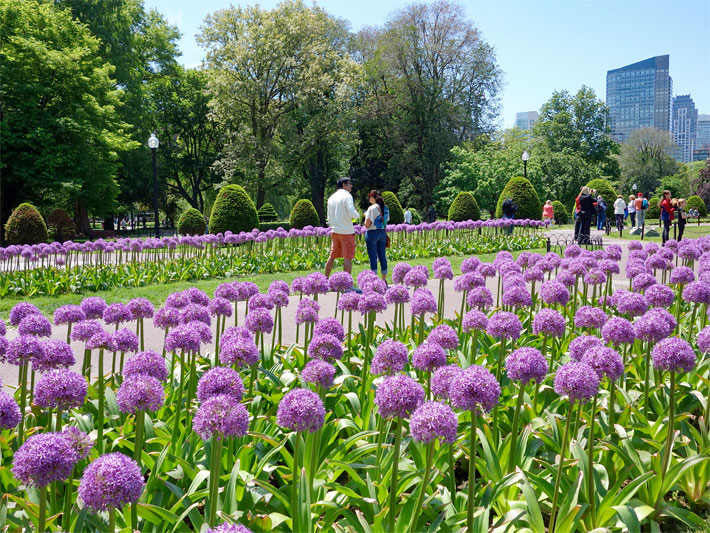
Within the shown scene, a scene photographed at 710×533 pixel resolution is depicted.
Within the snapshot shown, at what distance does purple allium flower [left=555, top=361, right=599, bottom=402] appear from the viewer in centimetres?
248

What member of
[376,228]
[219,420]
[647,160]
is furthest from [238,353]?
[647,160]

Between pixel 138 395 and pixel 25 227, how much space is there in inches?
865

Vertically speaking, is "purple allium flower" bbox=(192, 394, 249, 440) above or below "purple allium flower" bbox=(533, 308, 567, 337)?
below

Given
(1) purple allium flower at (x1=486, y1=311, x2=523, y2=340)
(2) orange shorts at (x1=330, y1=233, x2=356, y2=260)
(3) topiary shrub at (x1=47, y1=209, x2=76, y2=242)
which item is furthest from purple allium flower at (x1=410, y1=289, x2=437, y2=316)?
(3) topiary shrub at (x1=47, y1=209, x2=76, y2=242)

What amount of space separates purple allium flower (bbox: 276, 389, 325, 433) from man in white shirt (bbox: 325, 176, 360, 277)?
723cm

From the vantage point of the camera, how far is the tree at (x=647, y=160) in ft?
251

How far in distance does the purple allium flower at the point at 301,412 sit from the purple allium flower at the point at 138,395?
59 cm

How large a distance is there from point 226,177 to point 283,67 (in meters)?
8.11

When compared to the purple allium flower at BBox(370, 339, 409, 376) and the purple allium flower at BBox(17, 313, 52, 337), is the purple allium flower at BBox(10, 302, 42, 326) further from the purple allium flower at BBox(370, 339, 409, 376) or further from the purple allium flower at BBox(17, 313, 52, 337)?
the purple allium flower at BBox(370, 339, 409, 376)

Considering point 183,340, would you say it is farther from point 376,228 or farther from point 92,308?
point 376,228

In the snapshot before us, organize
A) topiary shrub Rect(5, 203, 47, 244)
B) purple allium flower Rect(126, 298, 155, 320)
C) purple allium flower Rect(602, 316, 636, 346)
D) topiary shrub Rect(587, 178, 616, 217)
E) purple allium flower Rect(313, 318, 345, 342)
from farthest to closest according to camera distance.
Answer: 1. topiary shrub Rect(587, 178, 616, 217)
2. topiary shrub Rect(5, 203, 47, 244)
3. purple allium flower Rect(126, 298, 155, 320)
4. purple allium flower Rect(313, 318, 345, 342)
5. purple allium flower Rect(602, 316, 636, 346)

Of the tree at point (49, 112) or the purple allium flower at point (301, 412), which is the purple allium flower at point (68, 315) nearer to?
the purple allium flower at point (301, 412)

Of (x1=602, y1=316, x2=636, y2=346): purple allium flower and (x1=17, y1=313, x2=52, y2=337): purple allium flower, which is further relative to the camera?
(x1=17, y1=313, x2=52, y2=337): purple allium flower

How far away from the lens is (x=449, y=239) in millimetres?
19094
